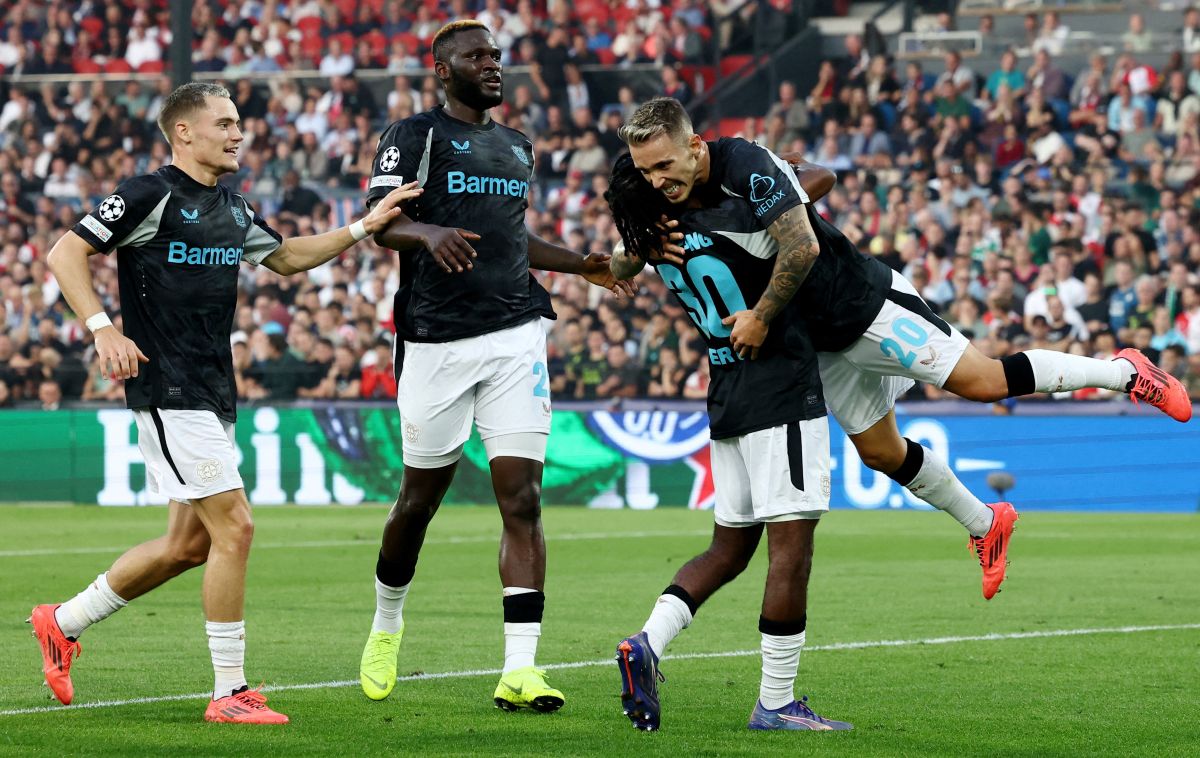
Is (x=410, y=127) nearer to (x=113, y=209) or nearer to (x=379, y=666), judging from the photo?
(x=113, y=209)

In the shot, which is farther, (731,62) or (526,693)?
(731,62)

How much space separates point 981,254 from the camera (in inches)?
823

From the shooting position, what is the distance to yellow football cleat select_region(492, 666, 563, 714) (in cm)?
634

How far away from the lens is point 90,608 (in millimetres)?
6734

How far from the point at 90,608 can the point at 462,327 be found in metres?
1.77

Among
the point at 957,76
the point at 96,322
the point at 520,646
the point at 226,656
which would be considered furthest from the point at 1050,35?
the point at 226,656

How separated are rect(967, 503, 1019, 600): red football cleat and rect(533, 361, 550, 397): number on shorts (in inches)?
78.9

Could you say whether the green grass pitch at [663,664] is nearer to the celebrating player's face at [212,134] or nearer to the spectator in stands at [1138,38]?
the celebrating player's face at [212,134]

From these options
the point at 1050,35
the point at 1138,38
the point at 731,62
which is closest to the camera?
the point at 1138,38

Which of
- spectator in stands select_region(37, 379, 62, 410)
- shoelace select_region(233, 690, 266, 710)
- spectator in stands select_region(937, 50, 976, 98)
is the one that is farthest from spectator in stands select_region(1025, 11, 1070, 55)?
shoelace select_region(233, 690, 266, 710)

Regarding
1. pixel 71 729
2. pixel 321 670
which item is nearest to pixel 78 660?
pixel 321 670

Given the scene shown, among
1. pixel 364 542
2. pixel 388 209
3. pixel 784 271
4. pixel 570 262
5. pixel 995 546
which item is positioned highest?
pixel 388 209

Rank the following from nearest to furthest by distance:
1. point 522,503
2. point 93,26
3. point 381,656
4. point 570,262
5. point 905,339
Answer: point 905,339
point 522,503
point 381,656
point 570,262
point 93,26

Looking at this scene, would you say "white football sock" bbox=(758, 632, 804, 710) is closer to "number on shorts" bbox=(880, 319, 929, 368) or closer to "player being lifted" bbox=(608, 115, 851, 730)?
"player being lifted" bbox=(608, 115, 851, 730)
